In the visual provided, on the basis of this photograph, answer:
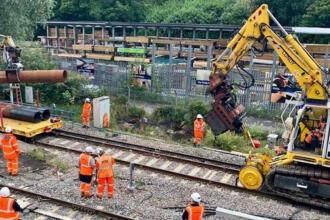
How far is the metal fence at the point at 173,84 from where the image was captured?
20266 millimetres

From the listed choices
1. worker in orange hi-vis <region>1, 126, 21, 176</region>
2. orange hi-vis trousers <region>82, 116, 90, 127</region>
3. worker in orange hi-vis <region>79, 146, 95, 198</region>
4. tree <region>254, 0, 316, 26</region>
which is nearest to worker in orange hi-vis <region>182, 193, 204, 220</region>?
worker in orange hi-vis <region>79, 146, 95, 198</region>

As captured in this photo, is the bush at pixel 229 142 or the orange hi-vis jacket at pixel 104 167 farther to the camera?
the bush at pixel 229 142

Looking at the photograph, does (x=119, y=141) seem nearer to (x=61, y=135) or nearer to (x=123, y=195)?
(x=61, y=135)

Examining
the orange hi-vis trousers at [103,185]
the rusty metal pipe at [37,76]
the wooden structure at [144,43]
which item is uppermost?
the wooden structure at [144,43]

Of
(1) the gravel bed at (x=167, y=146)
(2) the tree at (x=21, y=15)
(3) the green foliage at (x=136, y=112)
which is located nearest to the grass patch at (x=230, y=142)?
(1) the gravel bed at (x=167, y=146)

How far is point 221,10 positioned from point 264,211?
42134 millimetres

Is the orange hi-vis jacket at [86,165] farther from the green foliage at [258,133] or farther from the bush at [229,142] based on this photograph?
the green foliage at [258,133]

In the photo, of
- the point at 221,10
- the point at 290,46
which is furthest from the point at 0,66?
the point at 221,10

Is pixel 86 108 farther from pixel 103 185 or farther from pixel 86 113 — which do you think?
pixel 103 185

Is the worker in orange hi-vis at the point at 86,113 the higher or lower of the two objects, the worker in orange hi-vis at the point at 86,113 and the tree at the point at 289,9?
the lower

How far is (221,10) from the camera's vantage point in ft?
161

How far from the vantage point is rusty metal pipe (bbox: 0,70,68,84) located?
1356 cm

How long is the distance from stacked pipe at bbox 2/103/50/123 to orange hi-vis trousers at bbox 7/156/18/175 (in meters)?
3.90

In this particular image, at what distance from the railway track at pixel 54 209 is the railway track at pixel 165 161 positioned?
3.46 meters
